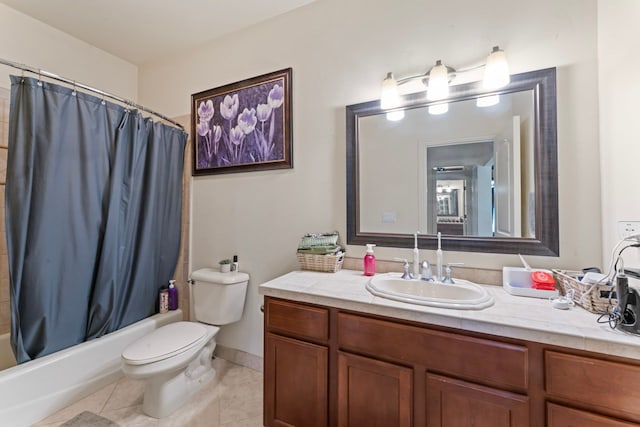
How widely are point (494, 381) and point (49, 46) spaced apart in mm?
3436

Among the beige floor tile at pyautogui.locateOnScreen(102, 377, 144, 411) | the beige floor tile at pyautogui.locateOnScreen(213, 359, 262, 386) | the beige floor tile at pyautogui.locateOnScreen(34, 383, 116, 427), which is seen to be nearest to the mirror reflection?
the beige floor tile at pyautogui.locateOnScreen(213, 359, 262, 386)

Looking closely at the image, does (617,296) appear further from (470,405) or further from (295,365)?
(295,365)

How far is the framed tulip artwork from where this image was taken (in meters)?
1.90

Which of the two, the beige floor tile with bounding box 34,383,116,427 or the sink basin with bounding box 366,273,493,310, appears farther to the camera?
the beige floor tile with bounding box 34,383,116,427

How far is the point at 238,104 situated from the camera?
2068mm

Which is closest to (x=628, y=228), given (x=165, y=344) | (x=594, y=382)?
(x=594, y=382)

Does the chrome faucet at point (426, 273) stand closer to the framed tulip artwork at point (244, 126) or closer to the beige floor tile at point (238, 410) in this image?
the framed tulip artwork at point (244, 126)

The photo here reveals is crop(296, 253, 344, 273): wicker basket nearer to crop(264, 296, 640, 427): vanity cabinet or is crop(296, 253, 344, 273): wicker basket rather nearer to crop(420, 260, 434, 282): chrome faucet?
crop(264, 296, 640, 427): vanity cabinet

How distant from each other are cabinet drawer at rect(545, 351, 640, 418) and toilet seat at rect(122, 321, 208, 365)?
5.55 ft

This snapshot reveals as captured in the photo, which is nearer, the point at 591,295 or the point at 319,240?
the point at 591,295

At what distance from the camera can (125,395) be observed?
67.5 inches

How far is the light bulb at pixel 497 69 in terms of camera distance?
129 centimetres

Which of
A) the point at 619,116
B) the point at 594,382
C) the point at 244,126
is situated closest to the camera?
the point at 594,382

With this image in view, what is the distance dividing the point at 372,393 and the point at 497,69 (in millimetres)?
1584
